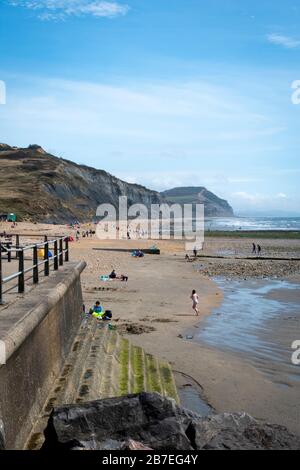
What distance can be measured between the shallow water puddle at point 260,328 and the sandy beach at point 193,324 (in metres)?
0.12

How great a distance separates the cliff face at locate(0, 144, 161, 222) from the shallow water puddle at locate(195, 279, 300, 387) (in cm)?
6010

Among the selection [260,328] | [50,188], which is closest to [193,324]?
[260,328]

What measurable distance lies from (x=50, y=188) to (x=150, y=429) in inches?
3798

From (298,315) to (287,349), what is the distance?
5448mm

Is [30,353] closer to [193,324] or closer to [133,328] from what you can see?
[133,328]

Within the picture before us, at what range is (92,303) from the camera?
19.6 meters

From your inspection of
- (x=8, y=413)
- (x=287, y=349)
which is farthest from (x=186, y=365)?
(x=8, y=413)

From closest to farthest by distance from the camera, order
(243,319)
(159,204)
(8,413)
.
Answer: (8,413), (243,319), (159,204)

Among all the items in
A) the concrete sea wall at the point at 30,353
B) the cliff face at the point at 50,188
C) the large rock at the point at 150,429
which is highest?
the cliff face at the point at 50,188

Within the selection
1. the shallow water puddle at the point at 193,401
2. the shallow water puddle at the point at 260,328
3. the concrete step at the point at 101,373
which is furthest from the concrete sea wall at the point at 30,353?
the shallow water puddle at the point at 260,328

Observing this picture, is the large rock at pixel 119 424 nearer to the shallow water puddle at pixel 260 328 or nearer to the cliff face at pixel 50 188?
the shallow water puddle at pixel 260 328

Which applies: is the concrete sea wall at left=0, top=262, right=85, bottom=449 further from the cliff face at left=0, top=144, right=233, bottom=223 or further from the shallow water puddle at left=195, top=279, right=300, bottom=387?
the cliff face at left=0, top=144, right=233, bottom=223

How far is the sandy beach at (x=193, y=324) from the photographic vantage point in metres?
9.89

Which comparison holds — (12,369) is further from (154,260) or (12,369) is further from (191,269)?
(154,260)
